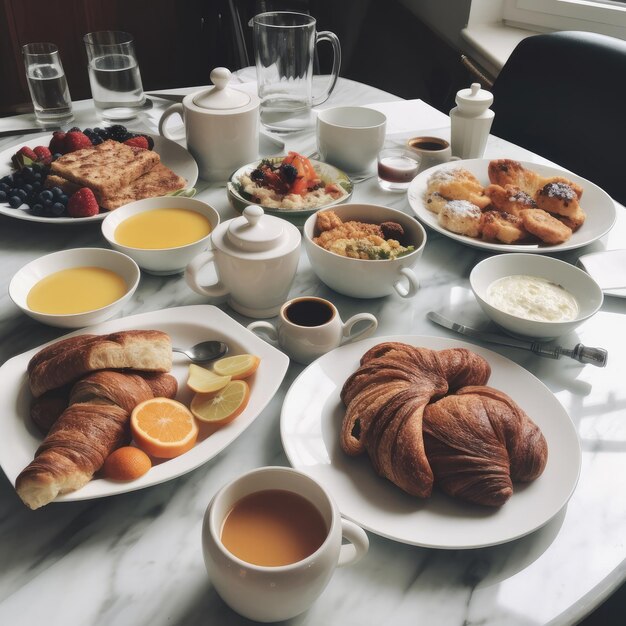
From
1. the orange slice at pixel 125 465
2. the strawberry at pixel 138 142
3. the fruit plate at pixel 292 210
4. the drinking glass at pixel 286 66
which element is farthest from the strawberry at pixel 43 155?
the orange slice at pixel 125 465

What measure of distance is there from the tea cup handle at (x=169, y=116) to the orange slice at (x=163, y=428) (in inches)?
37.1

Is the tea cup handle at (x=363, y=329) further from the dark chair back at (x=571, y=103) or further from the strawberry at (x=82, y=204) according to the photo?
the dark chair back at (x=571, y=103)

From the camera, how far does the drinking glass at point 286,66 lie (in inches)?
66.8

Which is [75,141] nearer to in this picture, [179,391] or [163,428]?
[179,391]

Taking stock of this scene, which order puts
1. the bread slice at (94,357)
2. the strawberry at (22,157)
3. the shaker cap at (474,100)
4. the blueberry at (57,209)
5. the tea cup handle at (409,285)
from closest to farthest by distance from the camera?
1. the bread slice at (94,357)
2. the tea cup handle at (409,285)
3. the blueberry at (57,209)
4. the strawberry at (22,157)
5. the shaker cap at (474,100)

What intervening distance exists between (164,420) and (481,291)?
0.63m

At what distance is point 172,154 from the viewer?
1611 millimetres

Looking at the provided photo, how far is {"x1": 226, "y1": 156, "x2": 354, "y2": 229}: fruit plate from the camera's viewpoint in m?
1.35

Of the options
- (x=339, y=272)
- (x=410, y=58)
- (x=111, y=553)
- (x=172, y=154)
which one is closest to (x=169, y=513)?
(x=111, y=553)

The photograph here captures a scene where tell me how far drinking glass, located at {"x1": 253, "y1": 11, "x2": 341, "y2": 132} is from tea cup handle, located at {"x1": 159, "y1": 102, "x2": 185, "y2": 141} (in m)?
0.28

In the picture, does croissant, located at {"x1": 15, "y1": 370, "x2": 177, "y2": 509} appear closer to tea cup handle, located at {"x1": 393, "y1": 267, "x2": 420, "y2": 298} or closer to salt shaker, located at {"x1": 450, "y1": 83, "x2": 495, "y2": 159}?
tea cup handle, located at {"x1": 393, "y1": 267, "x2": 420, "y2": 298}

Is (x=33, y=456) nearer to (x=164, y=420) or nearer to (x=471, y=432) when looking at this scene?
(x=164, y=420)

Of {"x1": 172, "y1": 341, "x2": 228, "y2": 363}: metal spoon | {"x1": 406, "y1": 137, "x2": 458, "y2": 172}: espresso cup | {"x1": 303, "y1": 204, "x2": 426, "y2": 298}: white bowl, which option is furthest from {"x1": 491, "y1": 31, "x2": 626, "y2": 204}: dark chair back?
{"x1": 172, "y1": 341, "x2": 228, "y2": 363}: metal spoon

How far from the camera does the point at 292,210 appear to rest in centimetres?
135
